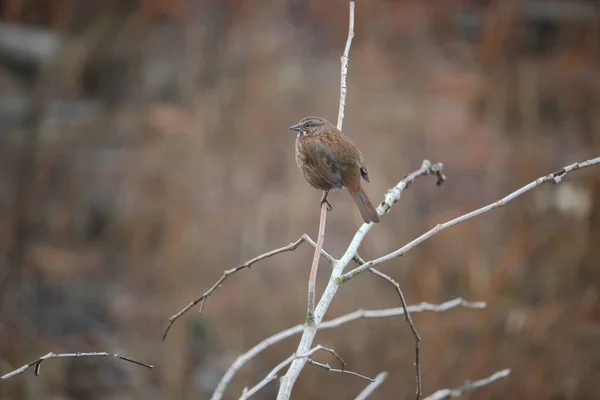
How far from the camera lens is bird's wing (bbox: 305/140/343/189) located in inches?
104

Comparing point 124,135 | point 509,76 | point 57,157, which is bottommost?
point 57,157

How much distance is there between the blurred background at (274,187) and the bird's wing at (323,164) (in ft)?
10.8

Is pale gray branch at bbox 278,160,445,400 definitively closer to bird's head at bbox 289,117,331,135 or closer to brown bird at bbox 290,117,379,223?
brown bird at bbox 290,117,379,223

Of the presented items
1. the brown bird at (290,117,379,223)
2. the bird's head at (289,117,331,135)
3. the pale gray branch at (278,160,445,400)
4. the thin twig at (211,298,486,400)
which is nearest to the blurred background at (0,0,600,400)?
the bird's head at (289,117,331,135)

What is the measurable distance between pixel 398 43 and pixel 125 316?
4012mm

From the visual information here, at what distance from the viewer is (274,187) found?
6750 mm

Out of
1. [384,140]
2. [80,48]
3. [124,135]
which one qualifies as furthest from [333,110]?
[80,48]

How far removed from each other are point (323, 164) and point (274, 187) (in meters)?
4.08

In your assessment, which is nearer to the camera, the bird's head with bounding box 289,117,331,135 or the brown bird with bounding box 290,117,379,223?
the brown bird with bounding box 290,117,379,223

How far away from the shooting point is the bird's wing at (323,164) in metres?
2.63

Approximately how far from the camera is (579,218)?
6.33 metres

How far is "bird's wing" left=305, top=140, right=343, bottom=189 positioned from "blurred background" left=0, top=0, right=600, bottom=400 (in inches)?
130

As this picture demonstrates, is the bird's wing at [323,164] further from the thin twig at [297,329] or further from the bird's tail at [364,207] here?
the thin twig at [297,329]

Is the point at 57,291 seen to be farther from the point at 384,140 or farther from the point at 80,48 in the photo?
the point at 384,140
